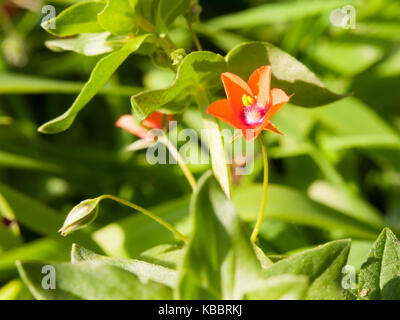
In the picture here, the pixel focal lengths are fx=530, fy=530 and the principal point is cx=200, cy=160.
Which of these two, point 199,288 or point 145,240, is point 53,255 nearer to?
point 145,240

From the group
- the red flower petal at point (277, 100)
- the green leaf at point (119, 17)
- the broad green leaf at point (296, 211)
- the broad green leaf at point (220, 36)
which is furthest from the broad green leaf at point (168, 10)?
the broad green leaf at point (220, 36)

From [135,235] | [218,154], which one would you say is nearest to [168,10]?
[218,154]

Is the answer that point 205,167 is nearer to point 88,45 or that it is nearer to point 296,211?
point 296,211

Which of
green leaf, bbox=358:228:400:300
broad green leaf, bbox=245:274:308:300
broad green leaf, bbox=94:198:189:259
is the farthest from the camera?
broad green leaf, bbox=94:198:189:259

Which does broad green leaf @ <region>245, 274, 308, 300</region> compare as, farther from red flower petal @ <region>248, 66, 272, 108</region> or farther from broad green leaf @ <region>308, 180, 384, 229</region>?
broad green leaf @ <region>308, 180, 384, 229</region>

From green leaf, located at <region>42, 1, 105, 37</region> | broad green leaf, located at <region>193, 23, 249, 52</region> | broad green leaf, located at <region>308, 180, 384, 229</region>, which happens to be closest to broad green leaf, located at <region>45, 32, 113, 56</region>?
green leaf, located at <region>42, 1, 105, 37</region>
